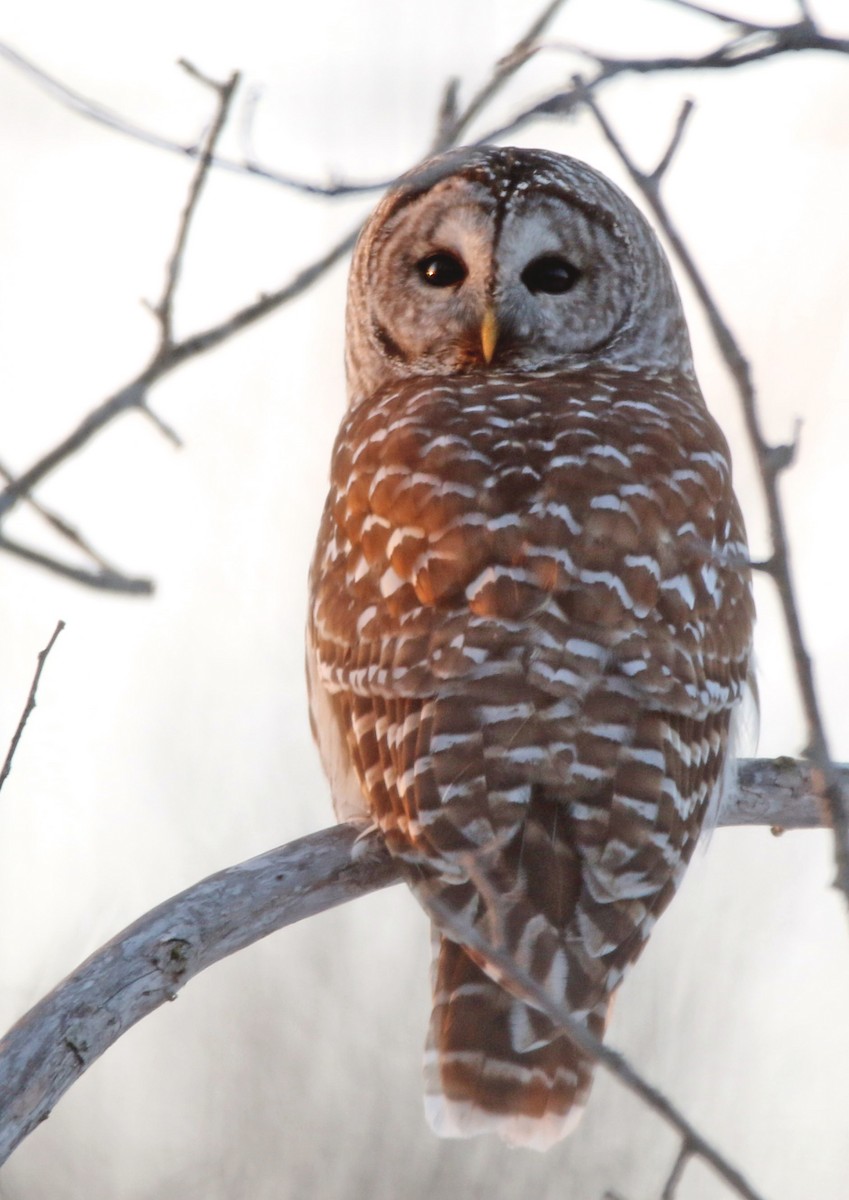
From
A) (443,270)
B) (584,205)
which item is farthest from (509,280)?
(584,205)

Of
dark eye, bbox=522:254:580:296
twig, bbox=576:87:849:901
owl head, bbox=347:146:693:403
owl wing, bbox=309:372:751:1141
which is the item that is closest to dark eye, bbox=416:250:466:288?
owl head, bbox=347:146:693:403

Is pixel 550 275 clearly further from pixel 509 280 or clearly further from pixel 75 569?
pixel 75 569

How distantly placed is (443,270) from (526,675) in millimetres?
1845

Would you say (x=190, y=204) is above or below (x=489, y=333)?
below

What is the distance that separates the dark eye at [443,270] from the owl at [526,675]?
0.31 meters

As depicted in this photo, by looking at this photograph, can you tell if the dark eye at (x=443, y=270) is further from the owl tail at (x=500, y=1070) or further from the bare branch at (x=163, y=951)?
the owl tail at (x=500, y=1070)

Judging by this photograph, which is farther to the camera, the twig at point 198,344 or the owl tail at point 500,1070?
the owl tail at point 500,1070

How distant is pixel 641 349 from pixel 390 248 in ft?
2.65

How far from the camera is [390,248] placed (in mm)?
4477

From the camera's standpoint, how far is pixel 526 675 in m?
2.81

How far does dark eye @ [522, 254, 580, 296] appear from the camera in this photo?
4184 mm

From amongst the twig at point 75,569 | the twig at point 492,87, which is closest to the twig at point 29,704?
the twig at point 75,569

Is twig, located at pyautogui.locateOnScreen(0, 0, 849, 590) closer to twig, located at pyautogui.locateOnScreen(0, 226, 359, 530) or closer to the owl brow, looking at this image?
twig, located at pyautogui.locateOnScreen(0, 226, 359, 530)

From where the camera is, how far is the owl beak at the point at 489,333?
155 inches
